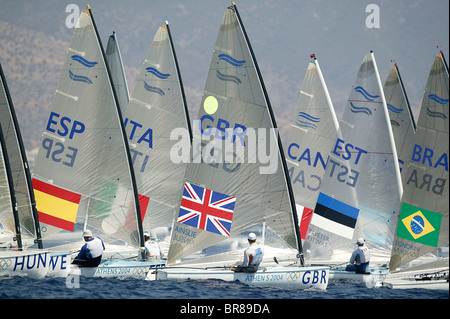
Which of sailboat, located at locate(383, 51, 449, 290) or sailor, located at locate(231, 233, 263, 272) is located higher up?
sailboat, located at locate(383, 51, 449, 290)

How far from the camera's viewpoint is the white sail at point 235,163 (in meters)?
18.2

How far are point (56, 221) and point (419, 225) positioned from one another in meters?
10.3

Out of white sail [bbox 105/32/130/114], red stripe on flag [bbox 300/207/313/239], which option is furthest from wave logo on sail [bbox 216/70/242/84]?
white sail [bbox 105/32/130/114]

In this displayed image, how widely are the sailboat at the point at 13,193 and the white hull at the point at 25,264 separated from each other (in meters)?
0.27

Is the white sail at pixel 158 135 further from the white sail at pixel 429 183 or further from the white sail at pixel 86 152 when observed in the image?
the white sail at pixel 429 183

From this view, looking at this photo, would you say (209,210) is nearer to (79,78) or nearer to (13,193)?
(13,193)

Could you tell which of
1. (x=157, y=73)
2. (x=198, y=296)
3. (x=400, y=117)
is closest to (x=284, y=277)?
(x=198, y=296)

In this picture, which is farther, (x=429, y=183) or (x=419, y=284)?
(x=429, y=183)

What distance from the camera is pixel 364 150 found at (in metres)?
20.8

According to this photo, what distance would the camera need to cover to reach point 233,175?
18.3 m

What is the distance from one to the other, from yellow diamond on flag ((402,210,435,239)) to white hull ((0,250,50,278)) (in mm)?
9137

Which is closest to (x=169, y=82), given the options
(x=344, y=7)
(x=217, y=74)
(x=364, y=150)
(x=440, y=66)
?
(x=217, y=74)

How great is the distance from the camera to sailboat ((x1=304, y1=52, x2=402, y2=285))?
67.1 feet

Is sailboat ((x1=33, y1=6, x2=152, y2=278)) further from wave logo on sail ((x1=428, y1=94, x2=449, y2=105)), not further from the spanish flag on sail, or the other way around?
wave logo on sail ((x1=428, y1=94, x2=449, y2=105))
